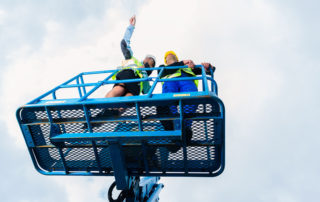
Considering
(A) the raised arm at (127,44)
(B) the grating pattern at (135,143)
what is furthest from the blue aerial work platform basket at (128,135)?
(A) the raised arm at (127,44)

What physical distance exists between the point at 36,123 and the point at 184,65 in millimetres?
2722

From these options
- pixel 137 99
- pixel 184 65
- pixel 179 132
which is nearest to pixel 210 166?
pixel 179 132

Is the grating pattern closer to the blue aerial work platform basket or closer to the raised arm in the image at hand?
the blue aerial work platform basket

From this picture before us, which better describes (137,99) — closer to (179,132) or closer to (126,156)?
(179,132)

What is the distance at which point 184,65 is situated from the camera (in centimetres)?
447

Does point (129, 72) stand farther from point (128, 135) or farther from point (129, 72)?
point (128, 135)

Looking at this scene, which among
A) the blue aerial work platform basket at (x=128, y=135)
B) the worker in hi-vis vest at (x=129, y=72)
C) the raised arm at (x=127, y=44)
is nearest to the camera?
the blue aerial work platform basket at (x=128, y=135)

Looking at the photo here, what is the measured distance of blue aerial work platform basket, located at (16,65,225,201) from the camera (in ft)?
8.99

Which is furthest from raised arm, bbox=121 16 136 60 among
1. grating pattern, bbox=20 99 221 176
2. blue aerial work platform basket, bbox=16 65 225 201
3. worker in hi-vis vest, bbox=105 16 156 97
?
grating pattern, bbox=20 99 221 176

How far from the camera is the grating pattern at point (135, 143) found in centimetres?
288

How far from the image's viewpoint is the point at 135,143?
10.4ft

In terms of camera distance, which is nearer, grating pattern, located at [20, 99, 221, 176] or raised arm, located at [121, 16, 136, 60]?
grating pattern, located at [20, 99, 221, 176]

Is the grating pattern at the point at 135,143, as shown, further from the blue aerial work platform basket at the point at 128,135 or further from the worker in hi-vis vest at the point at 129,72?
the worker in hi-vis vest at the point at 129,72

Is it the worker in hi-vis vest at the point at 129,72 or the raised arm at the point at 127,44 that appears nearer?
the worker in hi-vis vest at the point at 129,72
